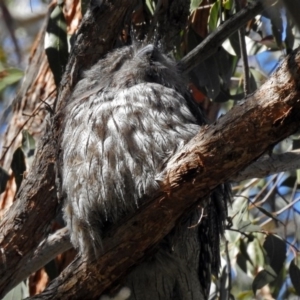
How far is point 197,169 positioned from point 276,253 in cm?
149

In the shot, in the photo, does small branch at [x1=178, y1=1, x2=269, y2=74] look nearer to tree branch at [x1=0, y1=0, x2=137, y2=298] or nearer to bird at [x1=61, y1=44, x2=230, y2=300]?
bird at [x1=61, y1=44, x2=230, y2=300]

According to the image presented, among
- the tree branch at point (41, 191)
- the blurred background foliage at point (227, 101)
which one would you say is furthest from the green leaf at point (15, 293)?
the tree branch at point (41, 191)

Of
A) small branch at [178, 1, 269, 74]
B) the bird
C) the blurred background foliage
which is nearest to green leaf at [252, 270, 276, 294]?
the blurred background foliage

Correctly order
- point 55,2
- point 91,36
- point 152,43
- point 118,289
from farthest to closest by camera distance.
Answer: point 55,2
point 152,43
point 91,36
point 118,289

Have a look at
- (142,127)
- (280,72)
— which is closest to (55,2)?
(142,127)

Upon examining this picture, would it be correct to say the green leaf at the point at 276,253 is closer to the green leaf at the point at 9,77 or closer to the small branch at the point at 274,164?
the small branch at the point at 274,164

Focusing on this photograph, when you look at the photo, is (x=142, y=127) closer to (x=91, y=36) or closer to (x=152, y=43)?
(x=91, y=36)

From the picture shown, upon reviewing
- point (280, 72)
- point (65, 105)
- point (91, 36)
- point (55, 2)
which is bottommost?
point (280, 72)

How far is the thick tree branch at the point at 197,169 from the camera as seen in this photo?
1.76 metres

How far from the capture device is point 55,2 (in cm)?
346

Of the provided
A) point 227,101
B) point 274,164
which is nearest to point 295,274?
→ point 274,164

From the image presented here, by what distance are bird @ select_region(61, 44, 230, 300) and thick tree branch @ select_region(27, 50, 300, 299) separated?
0.10 meters

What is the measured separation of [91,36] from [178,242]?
3.00 feet

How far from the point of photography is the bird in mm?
2404
